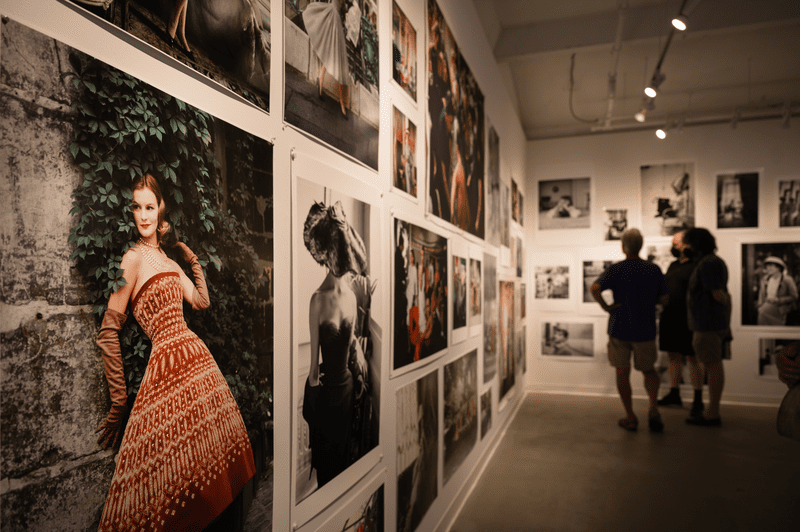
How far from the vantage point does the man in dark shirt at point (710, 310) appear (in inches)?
195

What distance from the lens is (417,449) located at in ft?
7.83

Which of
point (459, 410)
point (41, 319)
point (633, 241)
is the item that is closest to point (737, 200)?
point (633, 241)

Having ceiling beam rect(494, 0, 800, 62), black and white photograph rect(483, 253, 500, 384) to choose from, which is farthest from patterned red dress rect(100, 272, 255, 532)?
ceiling beam rect(494, 0, 800, 62)

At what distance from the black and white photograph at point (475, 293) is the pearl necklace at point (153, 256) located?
2.69m

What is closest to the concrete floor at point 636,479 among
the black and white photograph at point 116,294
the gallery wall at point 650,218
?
the gallery wall at point 650,218

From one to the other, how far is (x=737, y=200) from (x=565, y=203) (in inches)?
85.7

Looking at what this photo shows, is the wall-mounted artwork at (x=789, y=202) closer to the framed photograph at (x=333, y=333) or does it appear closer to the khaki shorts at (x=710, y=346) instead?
the khaki shorts at (x=710, y=346)

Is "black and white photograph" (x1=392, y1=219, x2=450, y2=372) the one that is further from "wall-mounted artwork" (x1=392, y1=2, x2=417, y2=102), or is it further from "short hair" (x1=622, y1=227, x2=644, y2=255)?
"short hair" (x1=622, y1=227, x2=644, y2=255)

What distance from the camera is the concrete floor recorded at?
3.03 meters

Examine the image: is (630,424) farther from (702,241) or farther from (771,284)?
(771,284)

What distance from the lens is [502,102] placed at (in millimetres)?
5270

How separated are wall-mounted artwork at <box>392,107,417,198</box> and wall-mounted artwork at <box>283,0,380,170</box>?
0.21m

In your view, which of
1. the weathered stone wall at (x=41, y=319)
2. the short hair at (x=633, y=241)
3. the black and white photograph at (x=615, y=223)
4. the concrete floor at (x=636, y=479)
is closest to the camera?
the weathered stone wall at (x=41, y=319)

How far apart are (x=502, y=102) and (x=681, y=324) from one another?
11.0 ft
